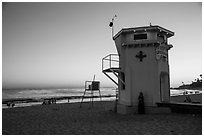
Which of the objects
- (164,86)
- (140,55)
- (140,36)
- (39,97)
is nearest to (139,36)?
(140,36)

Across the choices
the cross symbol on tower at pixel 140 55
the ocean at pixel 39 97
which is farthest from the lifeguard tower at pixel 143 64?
the ocean at pixel 39 97

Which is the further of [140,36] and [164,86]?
[164,86]

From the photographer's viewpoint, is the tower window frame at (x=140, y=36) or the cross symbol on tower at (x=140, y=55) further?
the tower window frame at (x=140, y=36)

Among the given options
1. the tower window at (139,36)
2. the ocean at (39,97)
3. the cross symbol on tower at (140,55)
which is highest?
the tower window at (139,36)

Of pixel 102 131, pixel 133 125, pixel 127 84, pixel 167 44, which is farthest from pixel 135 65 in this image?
pixel 102 131

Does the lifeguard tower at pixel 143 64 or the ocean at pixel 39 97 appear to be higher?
the lifeguard tower at pixel 143 64

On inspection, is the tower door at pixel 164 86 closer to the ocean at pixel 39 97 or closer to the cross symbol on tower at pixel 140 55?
the cross symbol on tower at pixel 140 55

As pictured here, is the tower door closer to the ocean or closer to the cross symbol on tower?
the cross symbol on tower

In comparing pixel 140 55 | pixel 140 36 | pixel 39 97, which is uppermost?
pixel 140 36

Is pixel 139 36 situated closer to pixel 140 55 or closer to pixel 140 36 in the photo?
pixel 140 36

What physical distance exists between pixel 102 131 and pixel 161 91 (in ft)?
27.4

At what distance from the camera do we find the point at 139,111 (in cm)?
1472

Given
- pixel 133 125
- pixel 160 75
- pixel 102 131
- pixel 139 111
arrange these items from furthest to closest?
1. pixel 160 75
2. pixel 139 111
3. pixel 133 125
4. pixel 102 131

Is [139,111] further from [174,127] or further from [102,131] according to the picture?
[102,131]
